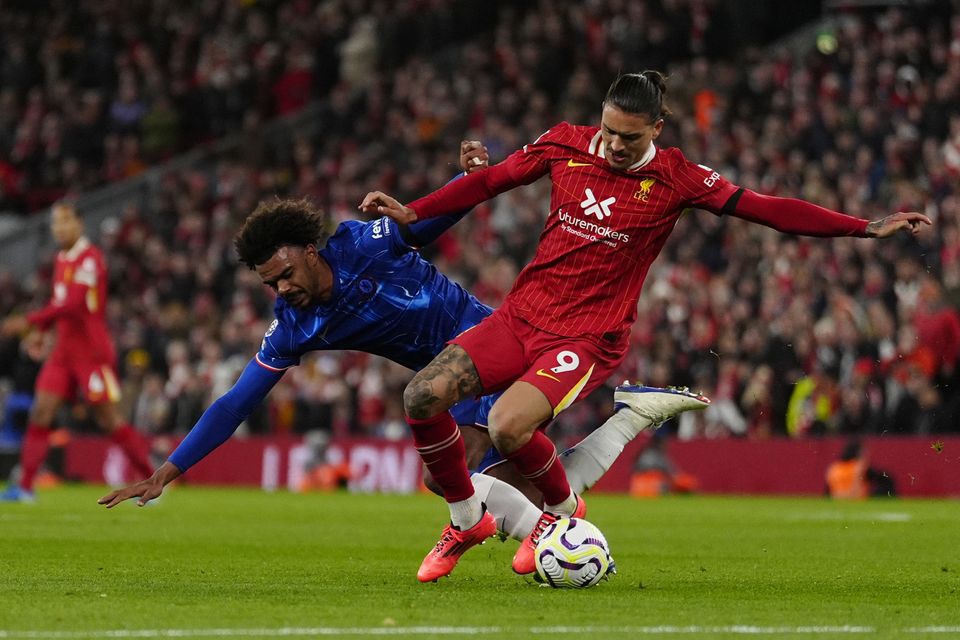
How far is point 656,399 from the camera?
8719mm

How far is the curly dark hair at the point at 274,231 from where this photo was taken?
795 cm

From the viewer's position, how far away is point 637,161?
7.79 meters

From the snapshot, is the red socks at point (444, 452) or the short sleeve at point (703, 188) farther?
the red socks at point (444, 452)

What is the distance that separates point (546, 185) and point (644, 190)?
48.8ft

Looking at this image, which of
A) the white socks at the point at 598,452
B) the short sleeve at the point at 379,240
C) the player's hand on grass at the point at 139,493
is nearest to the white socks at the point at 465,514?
the white socks at the point at 598,452

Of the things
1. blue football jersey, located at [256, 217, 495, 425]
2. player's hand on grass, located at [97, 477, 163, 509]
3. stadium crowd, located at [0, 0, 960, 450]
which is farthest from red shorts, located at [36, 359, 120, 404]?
player's hand on grass, located at [97, 477, 163, 509]

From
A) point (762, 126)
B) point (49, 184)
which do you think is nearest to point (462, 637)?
point (762, 126)

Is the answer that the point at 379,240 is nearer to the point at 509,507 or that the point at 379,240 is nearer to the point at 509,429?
the point at 509,429

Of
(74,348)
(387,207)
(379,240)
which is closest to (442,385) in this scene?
(387,207)

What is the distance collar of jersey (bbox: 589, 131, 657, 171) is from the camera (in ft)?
25.6

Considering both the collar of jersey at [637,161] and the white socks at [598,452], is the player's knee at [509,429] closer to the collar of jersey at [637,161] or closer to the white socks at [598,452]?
the white socks at [598,452]

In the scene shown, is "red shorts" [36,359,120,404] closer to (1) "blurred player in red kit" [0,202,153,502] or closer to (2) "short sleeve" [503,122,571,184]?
(1) "blurred player in red kit" [0,202,153,502]

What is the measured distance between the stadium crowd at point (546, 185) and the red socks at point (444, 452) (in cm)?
831

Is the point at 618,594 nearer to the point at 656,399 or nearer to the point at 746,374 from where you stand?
the point at 656,399
